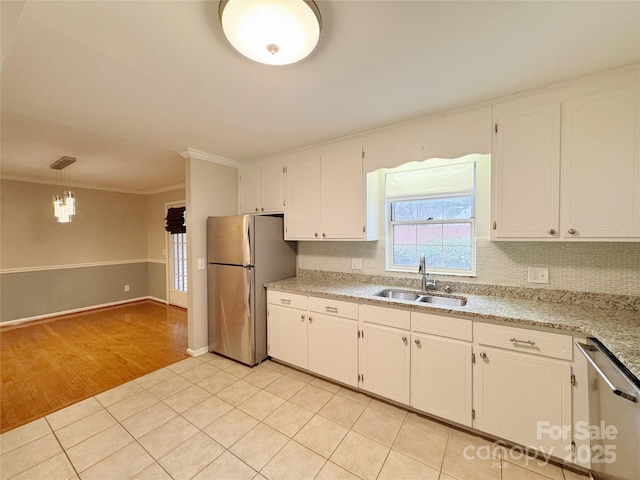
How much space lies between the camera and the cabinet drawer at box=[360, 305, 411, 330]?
1.96 metres

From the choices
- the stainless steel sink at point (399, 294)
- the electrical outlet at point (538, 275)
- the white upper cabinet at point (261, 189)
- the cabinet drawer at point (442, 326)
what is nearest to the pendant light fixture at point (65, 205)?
the white upper cabinet at point (261, 189)

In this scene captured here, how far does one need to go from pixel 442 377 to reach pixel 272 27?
2.30 meters

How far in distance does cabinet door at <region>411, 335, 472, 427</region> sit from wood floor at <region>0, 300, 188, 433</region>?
103 inches

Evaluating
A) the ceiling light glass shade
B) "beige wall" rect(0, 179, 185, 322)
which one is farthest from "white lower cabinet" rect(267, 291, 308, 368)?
"beige wall" rect(0, 179, 185, 322)

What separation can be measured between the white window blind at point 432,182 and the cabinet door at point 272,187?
48.2 inches

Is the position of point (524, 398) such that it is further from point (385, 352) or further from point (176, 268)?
point (176, 268)

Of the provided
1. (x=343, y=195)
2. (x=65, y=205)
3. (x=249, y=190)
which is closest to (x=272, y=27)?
(x=343, y=195)

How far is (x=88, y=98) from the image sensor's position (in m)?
1.79

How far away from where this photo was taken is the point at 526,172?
1.78 m

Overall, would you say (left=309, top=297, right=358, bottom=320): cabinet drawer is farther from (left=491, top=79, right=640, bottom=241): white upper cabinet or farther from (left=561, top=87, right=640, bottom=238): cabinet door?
(left=561, top=87, right=640, bottom=238): cabinet door

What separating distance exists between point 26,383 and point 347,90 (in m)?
3.95

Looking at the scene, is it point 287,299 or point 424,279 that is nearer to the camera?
point 424,279

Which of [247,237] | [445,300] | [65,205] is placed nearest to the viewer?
[445,300]

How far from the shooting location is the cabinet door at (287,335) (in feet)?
Result: 8.36
